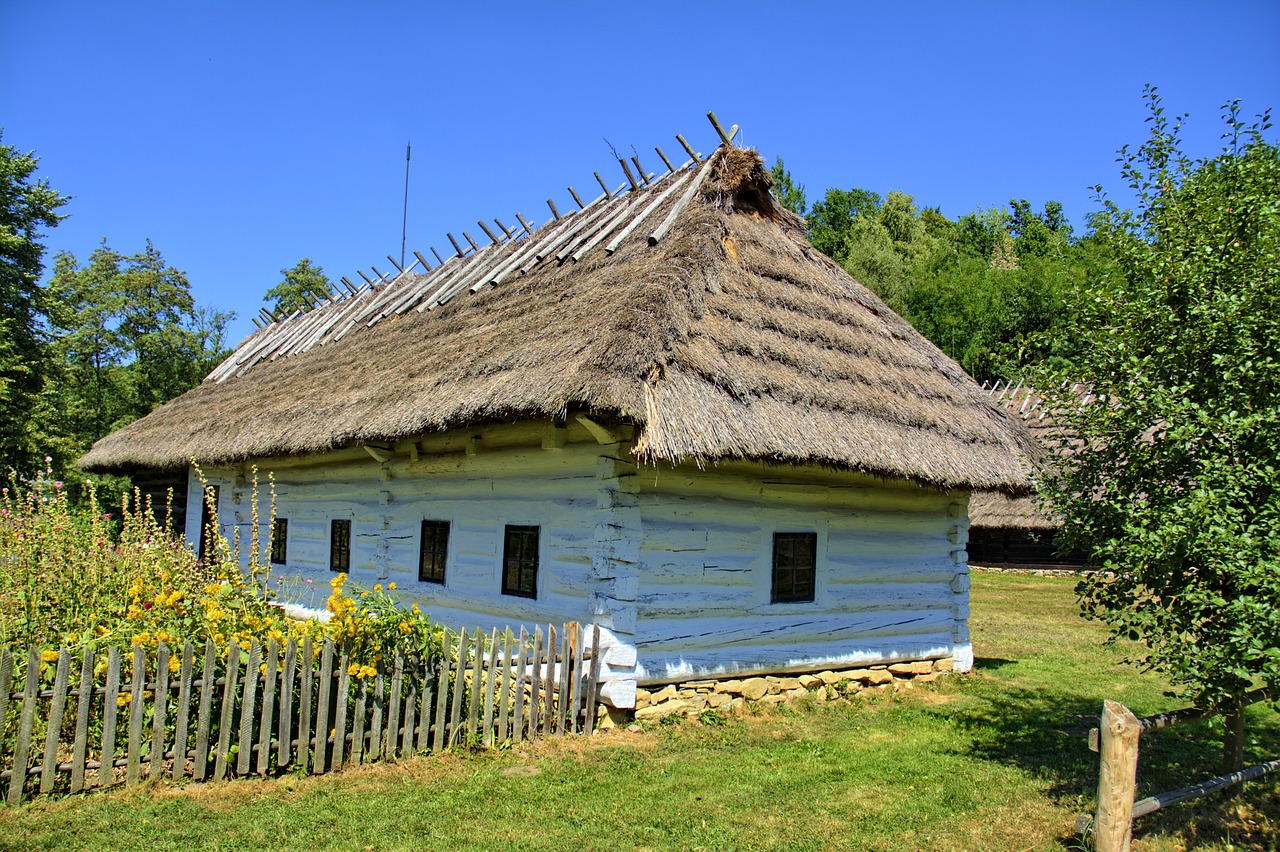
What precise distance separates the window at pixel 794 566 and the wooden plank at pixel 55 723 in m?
5.91

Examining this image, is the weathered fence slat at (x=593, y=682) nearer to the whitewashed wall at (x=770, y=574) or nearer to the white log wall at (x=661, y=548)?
the white log wall at (x=661, y=548)

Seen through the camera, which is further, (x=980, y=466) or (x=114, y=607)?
(x=980, y=466)

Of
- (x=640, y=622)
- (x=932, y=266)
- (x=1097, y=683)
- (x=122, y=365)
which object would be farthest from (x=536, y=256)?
(x=932, y=266)

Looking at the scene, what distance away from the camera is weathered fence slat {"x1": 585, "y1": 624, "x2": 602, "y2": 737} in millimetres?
7301

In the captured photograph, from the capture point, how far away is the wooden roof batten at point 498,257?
11242 millimetres

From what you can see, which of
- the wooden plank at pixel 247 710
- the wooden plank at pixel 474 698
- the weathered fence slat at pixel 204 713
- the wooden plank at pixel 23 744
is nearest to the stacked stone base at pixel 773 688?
the wooden plank at pixel 474 698

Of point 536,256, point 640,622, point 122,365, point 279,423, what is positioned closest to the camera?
point 640,622

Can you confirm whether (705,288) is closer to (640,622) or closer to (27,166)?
(640,622)

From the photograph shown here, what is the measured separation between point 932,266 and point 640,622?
41017mm

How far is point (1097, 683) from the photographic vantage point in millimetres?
10055

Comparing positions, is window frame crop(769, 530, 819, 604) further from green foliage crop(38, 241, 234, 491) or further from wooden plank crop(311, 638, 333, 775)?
green foliage crop(38, 241, 234, 491)

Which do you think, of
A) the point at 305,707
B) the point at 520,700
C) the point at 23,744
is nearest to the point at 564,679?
the point at 520,700

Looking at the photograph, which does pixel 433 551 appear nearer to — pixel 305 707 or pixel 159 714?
pixel 305 707

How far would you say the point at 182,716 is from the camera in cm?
553
